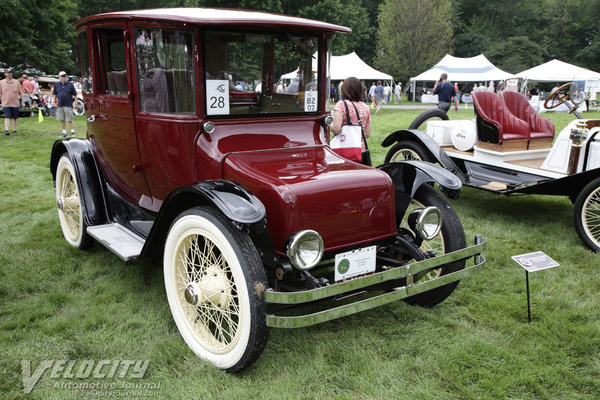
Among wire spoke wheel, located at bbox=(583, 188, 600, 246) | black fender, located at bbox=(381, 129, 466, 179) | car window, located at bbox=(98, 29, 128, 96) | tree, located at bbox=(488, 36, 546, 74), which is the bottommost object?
wire spoke wheel, located at bbox=(583, 188, 600, 246)

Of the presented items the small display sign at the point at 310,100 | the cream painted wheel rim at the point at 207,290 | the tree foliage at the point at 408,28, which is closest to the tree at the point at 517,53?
the tree foliage at the point at 408,28

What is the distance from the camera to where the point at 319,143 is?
11.7 feet

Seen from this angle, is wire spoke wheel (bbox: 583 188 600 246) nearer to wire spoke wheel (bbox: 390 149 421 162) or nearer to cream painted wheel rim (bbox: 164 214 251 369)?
wire spoke wheel (bbox: 390 149 421 162)

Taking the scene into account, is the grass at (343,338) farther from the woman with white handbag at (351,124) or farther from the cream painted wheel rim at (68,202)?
the woman with white handbag at (351,124)

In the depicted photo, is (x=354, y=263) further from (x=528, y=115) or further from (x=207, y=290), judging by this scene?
(x=528, y=115)

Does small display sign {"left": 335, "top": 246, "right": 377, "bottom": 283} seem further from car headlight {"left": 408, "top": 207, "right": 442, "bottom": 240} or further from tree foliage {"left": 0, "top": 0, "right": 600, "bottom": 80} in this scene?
tree foliage {"left": 0, "top": 0, "right": 600, "bottom": 80}

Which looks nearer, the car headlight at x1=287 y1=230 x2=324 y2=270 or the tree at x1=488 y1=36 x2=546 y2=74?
the car headlight at x1=287 y1=230 x2=324 y2=270

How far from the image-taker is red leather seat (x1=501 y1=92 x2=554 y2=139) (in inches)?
245

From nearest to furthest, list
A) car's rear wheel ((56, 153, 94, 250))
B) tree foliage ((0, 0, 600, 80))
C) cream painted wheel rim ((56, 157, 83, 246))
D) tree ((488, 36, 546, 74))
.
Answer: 1. car's rear wheel ((56, 153, 94, 250))
2. cream painted wheel rim ((56, 157, 83, 246))
3. tree foliage ((0, 0, 600, 80))
4. tree ((488, 36, 546, 74))

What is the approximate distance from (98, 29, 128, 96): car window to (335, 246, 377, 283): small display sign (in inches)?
85.4

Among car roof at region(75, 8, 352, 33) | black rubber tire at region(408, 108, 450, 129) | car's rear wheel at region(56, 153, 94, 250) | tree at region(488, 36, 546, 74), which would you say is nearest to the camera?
car roof at region(75, 8, 352, 33)

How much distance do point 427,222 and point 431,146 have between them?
9.28ft

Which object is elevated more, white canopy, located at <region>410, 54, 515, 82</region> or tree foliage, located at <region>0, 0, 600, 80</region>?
tree foliage, located at <region>0, 0, 600, 80</region>

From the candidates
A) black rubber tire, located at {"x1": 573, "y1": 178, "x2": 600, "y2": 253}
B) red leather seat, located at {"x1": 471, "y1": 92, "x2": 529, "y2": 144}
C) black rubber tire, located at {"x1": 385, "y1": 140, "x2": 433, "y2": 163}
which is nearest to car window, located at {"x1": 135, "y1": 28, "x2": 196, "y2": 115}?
black rubber tire, located at {"x1": 385, "y1": 140, "x2": 433, "y2": 163}
